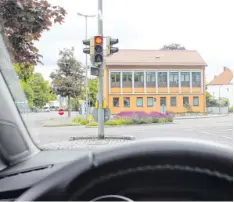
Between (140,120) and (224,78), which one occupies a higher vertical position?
(224,78)

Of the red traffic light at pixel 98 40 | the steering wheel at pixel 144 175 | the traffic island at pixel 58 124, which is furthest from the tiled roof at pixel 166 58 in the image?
the steering wheel at pixel 144 175

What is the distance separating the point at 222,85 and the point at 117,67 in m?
0.62

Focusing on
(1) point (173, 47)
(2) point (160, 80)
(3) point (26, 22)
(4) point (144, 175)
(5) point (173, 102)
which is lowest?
(4) point (144, 175)

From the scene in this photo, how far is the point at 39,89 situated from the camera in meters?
1.92

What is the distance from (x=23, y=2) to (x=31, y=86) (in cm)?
43

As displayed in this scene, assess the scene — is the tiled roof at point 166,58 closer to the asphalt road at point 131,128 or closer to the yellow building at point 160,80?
the yellow building at point 160,80

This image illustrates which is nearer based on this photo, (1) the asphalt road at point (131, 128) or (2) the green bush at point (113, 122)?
(1) the asphalt road at point (131, 128)

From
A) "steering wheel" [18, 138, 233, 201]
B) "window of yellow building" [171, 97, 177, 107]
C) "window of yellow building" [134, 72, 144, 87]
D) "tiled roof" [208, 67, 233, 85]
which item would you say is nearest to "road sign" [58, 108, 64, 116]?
"window of yellow building" [134, 72, 144, 87]

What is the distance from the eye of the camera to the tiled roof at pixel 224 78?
54.5 inches

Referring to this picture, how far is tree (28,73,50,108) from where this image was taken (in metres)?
1.88

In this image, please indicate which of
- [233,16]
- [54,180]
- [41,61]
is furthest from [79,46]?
[54,180]

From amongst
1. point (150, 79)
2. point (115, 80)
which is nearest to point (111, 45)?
point (115, 80)

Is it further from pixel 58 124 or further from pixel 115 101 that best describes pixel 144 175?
pixel 58 124

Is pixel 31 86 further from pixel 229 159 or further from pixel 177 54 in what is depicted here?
pixel 229 159
